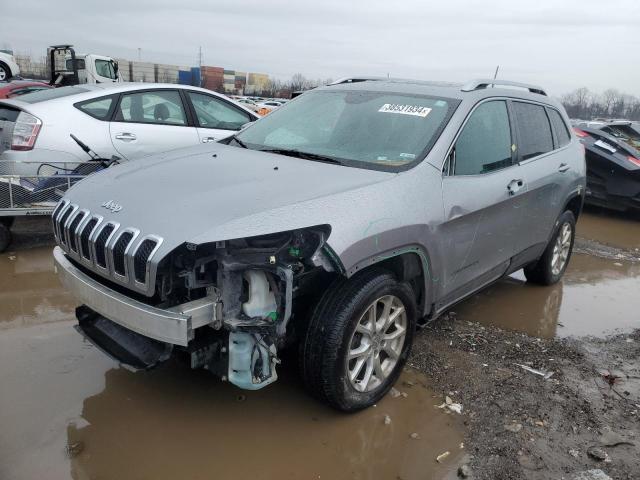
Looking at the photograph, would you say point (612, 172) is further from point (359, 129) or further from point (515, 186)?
point (359, 129)

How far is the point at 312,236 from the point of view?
260cm

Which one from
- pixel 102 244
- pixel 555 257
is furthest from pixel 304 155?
pixel 555 257

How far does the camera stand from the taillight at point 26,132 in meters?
5.44

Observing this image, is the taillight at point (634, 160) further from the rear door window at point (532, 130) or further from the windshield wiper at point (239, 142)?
the windshield wiper at point (239, 142)

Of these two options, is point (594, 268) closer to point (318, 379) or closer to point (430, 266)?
point (430, 266)

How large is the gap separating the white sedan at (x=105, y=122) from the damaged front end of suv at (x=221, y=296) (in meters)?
3.33

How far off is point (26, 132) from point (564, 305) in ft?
18.6

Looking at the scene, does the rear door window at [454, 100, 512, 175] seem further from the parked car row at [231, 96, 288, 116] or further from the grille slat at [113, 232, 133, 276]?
the parked car row at [231, 96, 288, 116]

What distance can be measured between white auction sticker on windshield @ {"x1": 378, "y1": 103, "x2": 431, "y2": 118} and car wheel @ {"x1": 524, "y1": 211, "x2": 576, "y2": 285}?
221 cm

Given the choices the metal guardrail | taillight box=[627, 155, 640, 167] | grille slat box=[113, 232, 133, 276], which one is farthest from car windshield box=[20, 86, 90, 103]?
taillight box=[627, 155, 640, 167]

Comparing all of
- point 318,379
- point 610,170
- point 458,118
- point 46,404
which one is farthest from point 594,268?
point 46,404

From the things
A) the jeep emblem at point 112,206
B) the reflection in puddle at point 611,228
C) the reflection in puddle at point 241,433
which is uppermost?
the jeep emblem at point 112,206

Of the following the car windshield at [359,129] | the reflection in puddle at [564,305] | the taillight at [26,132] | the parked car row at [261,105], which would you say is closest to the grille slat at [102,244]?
the car windshield at [359,129]

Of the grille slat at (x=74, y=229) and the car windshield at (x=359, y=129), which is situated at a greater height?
the car windshield at (x=359, y=129)
